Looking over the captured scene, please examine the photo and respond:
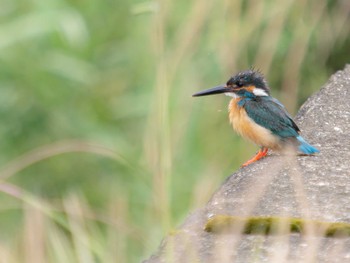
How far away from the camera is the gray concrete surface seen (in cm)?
219

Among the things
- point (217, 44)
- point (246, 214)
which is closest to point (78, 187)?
Answer: point (217, 44)

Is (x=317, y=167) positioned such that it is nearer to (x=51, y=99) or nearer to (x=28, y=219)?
(x=28, y=219)

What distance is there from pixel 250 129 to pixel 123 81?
1.63 m

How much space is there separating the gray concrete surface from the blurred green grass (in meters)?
1.33

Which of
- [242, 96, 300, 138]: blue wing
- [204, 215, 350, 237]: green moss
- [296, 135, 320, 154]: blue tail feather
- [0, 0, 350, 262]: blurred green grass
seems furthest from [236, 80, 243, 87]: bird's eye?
[204, 215, 350, 237]: green moss

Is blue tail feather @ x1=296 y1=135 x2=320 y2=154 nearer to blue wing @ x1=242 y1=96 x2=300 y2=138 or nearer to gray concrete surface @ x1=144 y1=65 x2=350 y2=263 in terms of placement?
gray concrete surface @ x1=144 y1=65 x2=350 y2=263

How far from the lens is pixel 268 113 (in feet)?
12.1

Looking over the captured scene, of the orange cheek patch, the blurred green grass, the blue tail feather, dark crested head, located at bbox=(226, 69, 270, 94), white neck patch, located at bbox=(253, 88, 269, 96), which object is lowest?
the blue tail feather

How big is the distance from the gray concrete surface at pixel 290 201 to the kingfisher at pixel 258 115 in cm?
12

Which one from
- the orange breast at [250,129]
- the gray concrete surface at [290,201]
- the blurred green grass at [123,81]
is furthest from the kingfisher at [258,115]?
the blurred green grass at [123,81]

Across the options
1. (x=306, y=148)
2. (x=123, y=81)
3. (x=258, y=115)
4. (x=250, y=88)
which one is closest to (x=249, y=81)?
(x=250, y=88)

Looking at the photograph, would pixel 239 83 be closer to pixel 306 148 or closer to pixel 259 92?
pixel 259 92

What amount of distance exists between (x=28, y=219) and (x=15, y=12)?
100.0 inches

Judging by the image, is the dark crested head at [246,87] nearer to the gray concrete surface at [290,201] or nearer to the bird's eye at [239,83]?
the bird's eye at [239,83]
